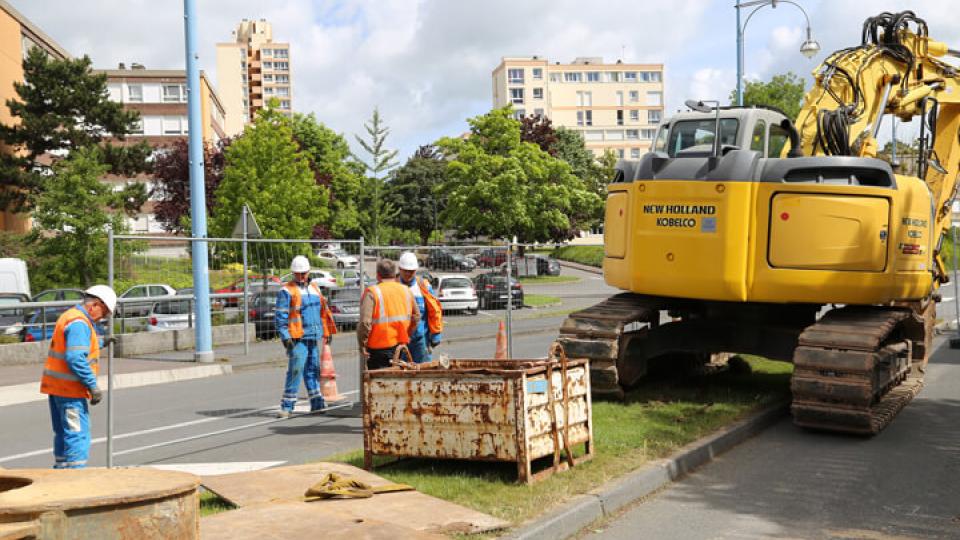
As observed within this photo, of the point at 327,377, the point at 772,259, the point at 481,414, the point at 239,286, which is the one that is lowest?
the point at 327,377

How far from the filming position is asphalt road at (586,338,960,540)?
6321 mm

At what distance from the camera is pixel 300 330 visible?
35.5ft

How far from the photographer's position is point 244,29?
168125 mm

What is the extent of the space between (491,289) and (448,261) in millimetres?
991

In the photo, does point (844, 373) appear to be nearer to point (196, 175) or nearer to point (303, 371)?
point (303, 371)

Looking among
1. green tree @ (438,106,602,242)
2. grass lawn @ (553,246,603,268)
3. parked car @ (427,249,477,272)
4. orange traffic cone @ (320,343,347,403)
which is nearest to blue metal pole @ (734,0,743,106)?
parked car @ (427,249,477,272)

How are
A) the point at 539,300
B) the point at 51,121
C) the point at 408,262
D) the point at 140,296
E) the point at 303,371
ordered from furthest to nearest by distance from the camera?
the point at 51,121
the point at 539,300
the point at 140,296
the point at 303,371
the point at 408,262

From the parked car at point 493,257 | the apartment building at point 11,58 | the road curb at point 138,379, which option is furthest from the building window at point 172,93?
the parked car at point 493,257

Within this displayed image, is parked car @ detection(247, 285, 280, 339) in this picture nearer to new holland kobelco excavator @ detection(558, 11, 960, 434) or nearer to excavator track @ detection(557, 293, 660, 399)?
excavator track @ detection(557, 293, 660, 399)

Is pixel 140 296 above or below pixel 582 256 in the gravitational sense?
below

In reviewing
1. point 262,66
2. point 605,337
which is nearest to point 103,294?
point 605,337

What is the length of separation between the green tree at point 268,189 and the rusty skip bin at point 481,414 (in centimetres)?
2911

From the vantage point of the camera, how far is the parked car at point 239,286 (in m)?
14.1

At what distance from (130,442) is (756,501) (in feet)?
21.5
